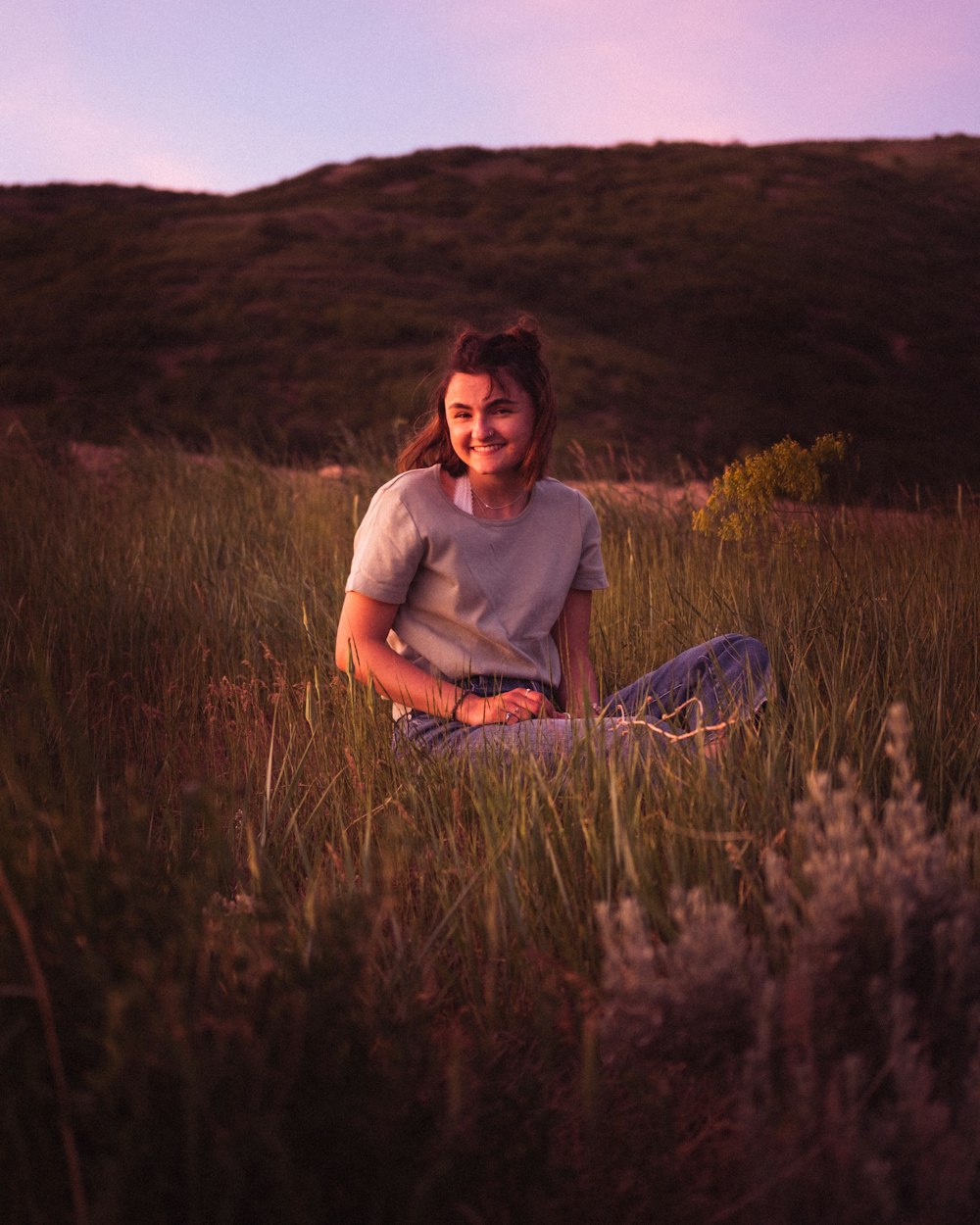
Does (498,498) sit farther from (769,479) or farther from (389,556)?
(769,479)

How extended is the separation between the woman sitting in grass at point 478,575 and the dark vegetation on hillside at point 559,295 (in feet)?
45.1

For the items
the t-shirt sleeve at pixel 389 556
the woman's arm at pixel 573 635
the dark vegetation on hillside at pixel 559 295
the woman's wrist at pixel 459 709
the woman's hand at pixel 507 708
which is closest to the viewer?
the woman's hand at pixel 507 708

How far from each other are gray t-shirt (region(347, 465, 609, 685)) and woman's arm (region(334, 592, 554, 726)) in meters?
0.06

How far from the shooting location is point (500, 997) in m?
1.46

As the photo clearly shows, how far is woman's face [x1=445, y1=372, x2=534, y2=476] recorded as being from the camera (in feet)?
8.40

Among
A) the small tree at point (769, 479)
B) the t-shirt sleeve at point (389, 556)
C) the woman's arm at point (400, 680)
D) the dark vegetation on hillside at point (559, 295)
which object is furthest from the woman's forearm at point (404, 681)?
the dark vegetation on hillside at point (559, 295)

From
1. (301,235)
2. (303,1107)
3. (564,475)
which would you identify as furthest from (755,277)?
(303,1107)

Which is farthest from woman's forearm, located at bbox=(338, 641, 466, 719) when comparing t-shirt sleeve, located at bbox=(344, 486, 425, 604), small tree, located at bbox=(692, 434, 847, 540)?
small tree, located at bbox=(692, 434, 847, 540)

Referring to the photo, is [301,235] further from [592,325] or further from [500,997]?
[500,997]

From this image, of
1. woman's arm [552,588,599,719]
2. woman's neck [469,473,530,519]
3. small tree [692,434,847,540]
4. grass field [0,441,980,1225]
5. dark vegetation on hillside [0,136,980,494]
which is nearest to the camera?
grass field [0,441,980,1225]

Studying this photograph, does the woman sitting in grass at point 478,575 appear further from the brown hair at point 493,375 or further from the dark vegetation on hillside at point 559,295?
the dark vegetation on hillside at point 559,295

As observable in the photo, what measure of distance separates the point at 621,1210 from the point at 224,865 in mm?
752

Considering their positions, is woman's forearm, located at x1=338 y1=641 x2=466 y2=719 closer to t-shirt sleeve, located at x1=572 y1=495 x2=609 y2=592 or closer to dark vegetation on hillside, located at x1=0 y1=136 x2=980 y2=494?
t-shirt sleeve, located at x1=572 y1=495 x2=609 y2=592

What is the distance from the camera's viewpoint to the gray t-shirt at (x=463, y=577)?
254 centimetres
